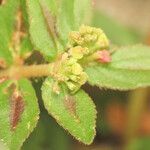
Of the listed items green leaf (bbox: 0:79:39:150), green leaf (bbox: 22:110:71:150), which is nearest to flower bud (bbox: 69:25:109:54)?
green leaf (bbox: 0:79:39:150)

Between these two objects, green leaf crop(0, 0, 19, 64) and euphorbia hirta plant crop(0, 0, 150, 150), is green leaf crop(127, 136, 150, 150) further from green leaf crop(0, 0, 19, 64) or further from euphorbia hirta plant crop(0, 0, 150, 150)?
green leaf crop(0, 0, 19, 64)

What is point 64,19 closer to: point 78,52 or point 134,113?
point 78,52

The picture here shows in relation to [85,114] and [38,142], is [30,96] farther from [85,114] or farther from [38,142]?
[38,142]

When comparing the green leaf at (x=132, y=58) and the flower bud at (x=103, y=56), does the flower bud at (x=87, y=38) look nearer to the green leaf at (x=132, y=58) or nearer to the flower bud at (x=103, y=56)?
the flower bud at (x=103, y=56)

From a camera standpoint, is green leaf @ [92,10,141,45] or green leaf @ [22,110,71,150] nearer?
green leaf @ [22,110,71,150]

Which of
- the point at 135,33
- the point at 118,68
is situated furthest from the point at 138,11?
the point at 118,68

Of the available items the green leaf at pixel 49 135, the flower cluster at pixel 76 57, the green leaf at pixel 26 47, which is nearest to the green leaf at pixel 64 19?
the flower cluster at pixel 76 57

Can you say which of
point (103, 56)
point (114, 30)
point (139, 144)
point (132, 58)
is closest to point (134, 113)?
point (139, 144)
